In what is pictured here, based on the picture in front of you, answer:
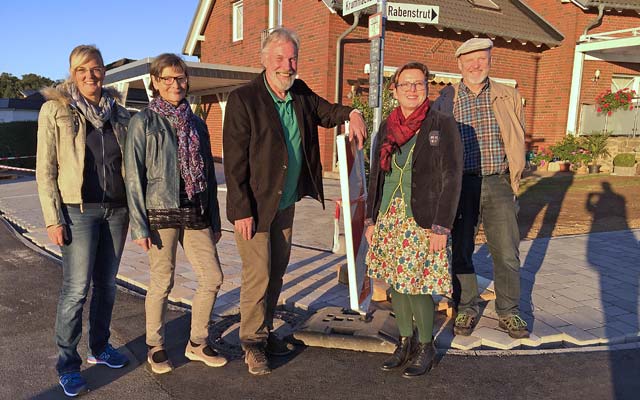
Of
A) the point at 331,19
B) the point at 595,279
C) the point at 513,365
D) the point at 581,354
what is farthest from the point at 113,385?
the point at 331,19

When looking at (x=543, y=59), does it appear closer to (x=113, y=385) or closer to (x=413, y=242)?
(x=413, y=242)

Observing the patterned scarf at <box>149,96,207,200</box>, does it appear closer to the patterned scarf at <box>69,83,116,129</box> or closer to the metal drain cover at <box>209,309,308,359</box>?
the patterned scarf at <box>69,83,116,129</box>

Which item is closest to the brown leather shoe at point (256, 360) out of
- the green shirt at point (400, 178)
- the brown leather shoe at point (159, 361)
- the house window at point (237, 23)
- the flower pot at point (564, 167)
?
the brown leather shoe at point (159, 361)

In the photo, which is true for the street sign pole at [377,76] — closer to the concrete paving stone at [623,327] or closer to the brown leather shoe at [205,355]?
the brown leather shoe at [205,355]

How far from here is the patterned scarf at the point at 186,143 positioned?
118 inches

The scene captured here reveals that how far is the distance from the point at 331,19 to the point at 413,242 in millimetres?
11003

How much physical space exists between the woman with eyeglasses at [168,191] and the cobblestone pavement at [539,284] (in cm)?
120

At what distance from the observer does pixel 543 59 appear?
1656 centimetres

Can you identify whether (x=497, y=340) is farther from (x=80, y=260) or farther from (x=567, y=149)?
(x=567, y=149)

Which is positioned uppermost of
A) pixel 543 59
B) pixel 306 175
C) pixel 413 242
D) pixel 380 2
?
pixel 543 59

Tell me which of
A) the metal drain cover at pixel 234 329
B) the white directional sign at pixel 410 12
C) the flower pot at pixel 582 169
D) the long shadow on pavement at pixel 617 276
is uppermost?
the white directional sign at pixel 410 12

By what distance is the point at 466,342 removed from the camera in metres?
3.69

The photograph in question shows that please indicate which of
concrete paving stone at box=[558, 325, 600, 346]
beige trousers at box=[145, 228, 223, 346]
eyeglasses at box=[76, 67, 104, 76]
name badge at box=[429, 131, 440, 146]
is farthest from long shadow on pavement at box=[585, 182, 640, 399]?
eyeglasses at box=[76, 67, 104, 76]

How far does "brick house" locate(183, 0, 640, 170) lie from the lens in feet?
43.4
